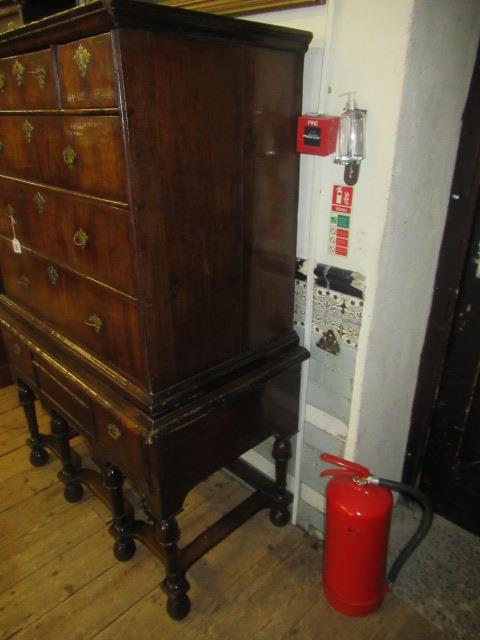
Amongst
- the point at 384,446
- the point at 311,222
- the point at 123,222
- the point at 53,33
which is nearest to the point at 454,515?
the point at 384,446

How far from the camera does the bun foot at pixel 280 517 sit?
1883mm

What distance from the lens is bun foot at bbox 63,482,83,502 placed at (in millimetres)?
2010

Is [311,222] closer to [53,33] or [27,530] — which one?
[53,33]

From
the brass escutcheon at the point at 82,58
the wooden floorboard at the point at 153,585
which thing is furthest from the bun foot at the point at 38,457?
the brass escutcheon at the point at 82,58

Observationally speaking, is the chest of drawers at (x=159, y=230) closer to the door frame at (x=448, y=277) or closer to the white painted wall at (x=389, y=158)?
the white painted wall at (x=389, y=158)

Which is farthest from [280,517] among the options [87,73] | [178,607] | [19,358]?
[87,73]

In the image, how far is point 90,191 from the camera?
3.74ft

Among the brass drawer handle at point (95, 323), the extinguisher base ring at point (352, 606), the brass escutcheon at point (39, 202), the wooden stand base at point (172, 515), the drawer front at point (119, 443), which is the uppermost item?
the brass escutcheon at point (39, 202)

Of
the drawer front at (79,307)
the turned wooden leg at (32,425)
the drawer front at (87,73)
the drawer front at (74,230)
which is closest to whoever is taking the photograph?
the drawer front at (87,73)

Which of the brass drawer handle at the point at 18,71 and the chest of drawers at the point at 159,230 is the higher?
the brass drawer handle at the point at 18,71

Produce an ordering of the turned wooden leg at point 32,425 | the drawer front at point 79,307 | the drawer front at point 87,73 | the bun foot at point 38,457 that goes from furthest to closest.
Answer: the bun foot at point 38,457 → the turned wooden leg at point 32,425 → the drawer front at point 79,307 → the drawer front at point 87,73

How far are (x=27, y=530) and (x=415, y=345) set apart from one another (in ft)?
5.76

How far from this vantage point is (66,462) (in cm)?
193

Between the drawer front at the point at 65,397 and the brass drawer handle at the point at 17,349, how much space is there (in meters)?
0.14
